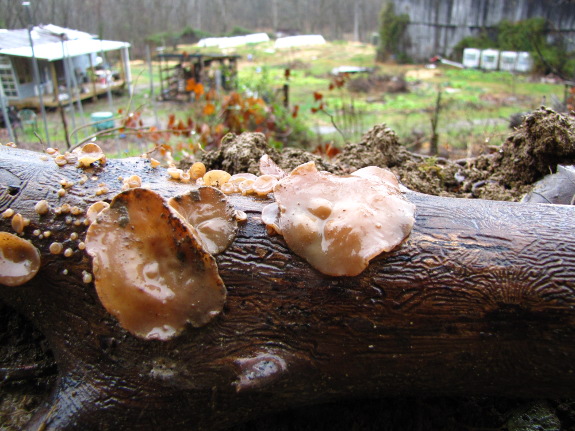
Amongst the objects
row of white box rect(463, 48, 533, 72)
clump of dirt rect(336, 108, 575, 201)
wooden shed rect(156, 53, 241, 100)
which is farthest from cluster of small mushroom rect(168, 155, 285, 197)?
row of white box rect(463, 48, 533, 72)

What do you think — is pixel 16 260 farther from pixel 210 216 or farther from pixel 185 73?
pixel 185 73

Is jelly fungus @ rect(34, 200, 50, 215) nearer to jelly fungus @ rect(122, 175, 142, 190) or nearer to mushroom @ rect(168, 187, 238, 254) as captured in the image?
jelly fungus @ rect(122, 175, 142, 190)

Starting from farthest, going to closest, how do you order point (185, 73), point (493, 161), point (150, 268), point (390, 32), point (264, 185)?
1. point (390, 32)
2. point (185, 73)
3. point (493, 161)
4. point (264, 185)
5. point (150, 268)

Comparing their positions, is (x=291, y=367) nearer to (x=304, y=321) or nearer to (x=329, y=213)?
(x=304, y=321)

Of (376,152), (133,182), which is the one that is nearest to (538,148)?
(376,152)

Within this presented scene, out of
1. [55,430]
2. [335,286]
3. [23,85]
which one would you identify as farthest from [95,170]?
[23,85]

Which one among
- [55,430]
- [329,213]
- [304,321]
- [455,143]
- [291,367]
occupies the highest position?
[329,213]
